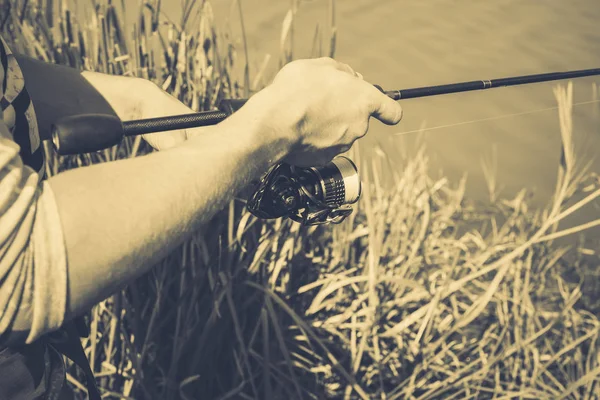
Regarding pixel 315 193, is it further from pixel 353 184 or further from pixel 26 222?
pixel 26 222

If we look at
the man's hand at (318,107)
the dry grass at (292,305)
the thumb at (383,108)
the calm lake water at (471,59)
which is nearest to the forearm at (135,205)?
the man's hand at (318,107)

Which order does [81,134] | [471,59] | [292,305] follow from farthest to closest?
[471,59] → [292,305] → [81,134]

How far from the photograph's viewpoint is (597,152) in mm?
2879

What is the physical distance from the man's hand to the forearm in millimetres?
104

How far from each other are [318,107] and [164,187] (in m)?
0.30

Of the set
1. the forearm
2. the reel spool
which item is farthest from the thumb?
the forearm

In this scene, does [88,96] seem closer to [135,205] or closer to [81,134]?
[81,134]

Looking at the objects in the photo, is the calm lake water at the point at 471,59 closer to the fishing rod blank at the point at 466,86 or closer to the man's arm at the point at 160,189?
the fishing rod blank at the point at 466,86

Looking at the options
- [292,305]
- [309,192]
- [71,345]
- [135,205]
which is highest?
[135,205]

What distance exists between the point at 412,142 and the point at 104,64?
147cm

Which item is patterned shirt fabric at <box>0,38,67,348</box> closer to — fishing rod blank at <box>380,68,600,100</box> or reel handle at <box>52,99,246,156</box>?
reel handle at <box>52,99,246,156</box>

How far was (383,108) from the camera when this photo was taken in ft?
3.32

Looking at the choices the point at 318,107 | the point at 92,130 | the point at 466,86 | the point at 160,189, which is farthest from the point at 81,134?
the point at 466,86

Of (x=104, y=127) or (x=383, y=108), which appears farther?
(x=383, y=108)
